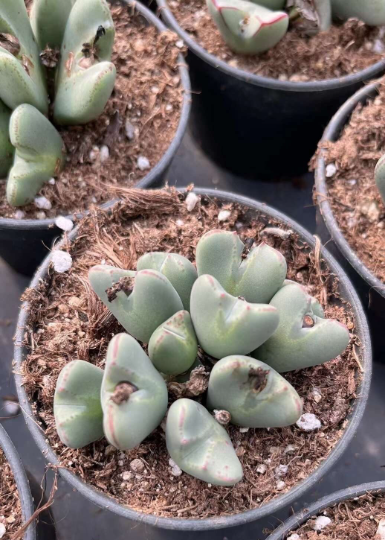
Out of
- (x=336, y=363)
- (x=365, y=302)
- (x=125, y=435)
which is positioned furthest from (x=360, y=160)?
(x=125, y=435)

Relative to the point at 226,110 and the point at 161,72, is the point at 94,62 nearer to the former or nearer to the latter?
the point at 161,72

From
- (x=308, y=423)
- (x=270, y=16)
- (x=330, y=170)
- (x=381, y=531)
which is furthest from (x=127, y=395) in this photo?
(x=270, y=16)

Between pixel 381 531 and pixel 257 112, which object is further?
pixel 257 112

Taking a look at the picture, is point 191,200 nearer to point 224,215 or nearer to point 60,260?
point 224,215

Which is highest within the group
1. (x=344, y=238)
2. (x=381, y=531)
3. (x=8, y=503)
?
(x=344, y=238)

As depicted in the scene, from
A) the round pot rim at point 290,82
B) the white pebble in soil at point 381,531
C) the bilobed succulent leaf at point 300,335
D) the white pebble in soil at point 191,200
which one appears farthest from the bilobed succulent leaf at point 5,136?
the white pebble in soil at point 381,531

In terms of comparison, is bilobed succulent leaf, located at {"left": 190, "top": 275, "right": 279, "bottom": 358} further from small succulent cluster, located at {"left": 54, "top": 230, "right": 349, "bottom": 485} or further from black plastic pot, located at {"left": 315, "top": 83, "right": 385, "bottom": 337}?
black plastic pot, located at {"left": 315, "top": 83, "right": 385, "bottom": 337}
